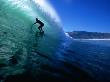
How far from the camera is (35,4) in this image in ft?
134

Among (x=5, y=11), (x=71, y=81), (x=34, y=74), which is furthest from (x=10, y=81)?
(x=5, y=11)

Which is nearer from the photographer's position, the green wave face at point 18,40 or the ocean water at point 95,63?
the green wave face at point 18,40

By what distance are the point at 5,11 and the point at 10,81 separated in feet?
60.1

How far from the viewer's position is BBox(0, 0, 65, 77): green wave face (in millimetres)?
8344

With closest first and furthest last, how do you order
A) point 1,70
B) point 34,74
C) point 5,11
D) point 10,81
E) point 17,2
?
1. point 10,81
2. point 1,70
3. point 34,74
4. point 5,11
5. point 17,2

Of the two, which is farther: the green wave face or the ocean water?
the ocean water

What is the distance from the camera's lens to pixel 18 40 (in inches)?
615

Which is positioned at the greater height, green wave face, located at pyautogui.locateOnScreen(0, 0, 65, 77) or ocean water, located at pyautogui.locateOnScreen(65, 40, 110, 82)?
green wave face, located at pyautogui.locateOnScreen(0, 0, 65, 77)

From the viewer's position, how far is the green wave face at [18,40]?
8344mm

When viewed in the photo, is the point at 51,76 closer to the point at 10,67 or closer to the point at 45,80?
the point at 45,80

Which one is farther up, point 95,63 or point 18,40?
point 18,40

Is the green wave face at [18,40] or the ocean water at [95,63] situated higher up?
the green wave face at [18,40]

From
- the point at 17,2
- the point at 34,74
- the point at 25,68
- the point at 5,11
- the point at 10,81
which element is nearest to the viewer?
the point at 10,81

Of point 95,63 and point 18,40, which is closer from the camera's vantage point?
point 95,63
